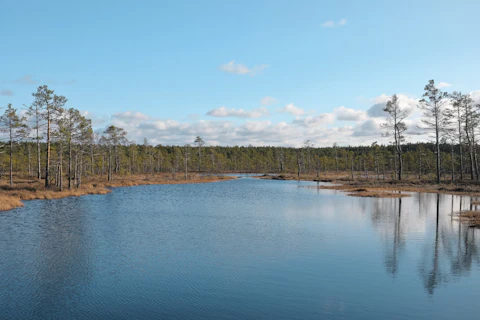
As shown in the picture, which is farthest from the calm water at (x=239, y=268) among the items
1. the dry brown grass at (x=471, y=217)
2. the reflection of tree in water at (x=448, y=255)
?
the dry brown grass at (x=471, y=217)

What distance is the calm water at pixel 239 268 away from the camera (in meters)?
12.4

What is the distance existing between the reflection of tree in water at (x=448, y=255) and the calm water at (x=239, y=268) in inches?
Result: 2.4

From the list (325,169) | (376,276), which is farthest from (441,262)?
(325,169)

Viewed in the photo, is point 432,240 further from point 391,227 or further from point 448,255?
point 391,227

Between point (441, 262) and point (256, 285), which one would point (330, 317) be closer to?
point (256, 285)

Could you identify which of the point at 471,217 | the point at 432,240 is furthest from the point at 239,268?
the point at 471,217

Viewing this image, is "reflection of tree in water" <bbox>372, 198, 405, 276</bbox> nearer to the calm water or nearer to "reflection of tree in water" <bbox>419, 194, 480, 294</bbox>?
the calm water

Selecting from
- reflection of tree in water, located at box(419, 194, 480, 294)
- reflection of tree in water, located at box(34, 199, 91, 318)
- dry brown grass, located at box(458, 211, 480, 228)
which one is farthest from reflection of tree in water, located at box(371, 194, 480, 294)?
reflection of tree in water, located at box(34, 199, 91, 318)

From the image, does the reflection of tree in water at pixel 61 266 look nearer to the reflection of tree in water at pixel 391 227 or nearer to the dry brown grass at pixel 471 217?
the reflection of tree in water at pixel 391 227

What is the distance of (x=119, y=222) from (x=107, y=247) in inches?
368

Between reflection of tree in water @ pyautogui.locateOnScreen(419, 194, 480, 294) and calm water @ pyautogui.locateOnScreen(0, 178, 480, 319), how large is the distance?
0.06 metres

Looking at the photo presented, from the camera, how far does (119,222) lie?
30.3 metres

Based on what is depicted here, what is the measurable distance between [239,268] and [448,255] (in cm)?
1147

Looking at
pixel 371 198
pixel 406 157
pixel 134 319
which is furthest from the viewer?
pixel 406 157
